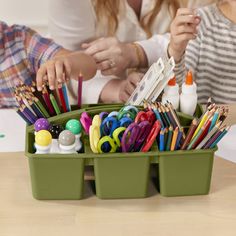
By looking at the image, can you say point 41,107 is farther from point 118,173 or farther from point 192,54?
point 192,54

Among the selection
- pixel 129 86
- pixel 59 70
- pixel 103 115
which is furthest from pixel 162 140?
pixel 129 86

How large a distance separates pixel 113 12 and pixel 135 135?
79cm

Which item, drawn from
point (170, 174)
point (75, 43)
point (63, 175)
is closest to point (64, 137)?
point (63, 175)

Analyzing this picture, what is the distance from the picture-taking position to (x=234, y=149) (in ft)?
2.75

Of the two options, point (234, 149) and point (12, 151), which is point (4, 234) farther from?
point (234, 149)

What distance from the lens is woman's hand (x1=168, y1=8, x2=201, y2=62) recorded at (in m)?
1.02

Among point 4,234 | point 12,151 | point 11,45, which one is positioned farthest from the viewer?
point 11,45

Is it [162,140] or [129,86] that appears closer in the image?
[162,140]

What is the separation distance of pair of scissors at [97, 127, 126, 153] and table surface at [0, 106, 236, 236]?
0.08m

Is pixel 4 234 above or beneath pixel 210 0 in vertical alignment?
beneath

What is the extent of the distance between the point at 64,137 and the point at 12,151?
192mm

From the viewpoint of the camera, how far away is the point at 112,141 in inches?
26.2

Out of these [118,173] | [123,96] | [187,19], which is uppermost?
[187,19]

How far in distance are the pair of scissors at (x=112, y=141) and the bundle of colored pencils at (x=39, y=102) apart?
0.13 m
